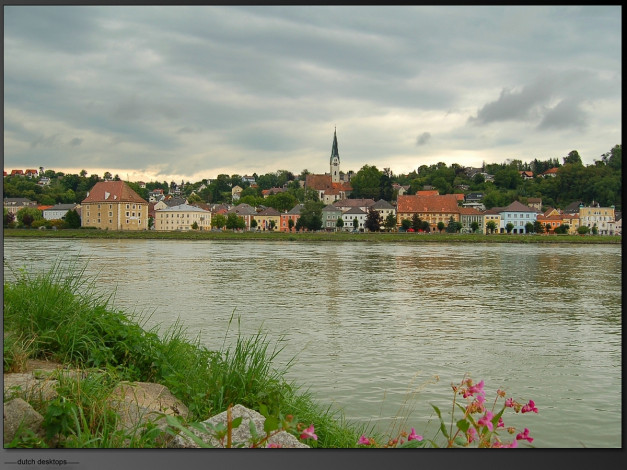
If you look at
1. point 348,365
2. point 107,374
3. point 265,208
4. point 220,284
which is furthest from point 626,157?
point 265,208

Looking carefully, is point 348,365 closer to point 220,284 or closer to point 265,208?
point 220,284

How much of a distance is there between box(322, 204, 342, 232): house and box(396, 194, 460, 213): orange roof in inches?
394

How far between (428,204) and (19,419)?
44.1m

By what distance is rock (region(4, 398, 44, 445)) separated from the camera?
1772 millimetres

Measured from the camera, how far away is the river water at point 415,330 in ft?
13.0

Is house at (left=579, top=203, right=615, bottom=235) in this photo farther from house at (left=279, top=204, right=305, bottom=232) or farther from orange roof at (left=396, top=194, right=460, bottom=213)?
house at (left=279, top=204, right=305, bottom=232)

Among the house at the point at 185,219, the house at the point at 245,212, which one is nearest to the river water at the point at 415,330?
the house at the point at 185,219

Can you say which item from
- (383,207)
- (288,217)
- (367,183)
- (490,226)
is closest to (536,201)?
(490,226)

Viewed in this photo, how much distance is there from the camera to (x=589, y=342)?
6676 millimetres

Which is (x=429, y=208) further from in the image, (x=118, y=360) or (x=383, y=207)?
(x=118, y=360)

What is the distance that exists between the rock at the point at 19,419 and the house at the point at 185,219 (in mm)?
30443

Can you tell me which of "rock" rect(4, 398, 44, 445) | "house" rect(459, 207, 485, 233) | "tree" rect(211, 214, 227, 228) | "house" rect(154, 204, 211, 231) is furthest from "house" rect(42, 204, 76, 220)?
"tree" rect(211, 214, 227, 228)

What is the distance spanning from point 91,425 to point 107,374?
523 millimetres

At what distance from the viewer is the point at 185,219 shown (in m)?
40.8
